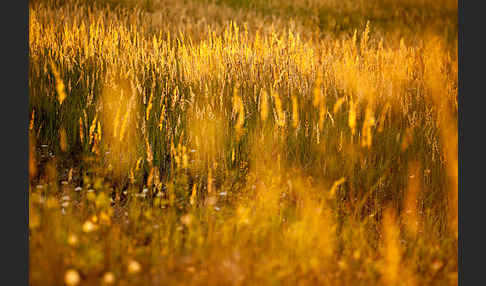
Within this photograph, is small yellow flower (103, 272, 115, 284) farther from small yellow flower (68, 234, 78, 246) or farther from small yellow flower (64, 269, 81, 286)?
small yellow flower (68, 234, 78, 246)

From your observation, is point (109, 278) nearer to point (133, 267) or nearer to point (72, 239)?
point (133, 267)

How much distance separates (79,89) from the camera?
10.8 ft

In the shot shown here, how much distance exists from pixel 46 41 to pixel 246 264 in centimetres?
335

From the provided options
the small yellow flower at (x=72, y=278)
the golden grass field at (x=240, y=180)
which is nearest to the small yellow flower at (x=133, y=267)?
the golden grass field at (x=240, y=180)

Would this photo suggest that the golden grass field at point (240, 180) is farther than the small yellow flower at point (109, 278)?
Yes

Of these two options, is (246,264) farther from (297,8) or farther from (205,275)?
(297,8)

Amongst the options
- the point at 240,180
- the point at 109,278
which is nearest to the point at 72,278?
the point at 109,278

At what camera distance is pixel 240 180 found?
99.7 inches

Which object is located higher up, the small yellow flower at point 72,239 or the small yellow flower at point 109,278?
the small yellow flower at point 72,239

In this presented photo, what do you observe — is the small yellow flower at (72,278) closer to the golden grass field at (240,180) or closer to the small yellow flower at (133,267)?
the golden grass field at (240,180)

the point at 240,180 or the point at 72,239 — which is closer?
the point at 72,239

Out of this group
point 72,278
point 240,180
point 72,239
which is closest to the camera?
point 72,278

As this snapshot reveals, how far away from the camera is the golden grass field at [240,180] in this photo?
171cm

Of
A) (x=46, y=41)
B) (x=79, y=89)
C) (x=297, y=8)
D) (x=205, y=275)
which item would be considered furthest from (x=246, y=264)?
(x=297, y=8)
